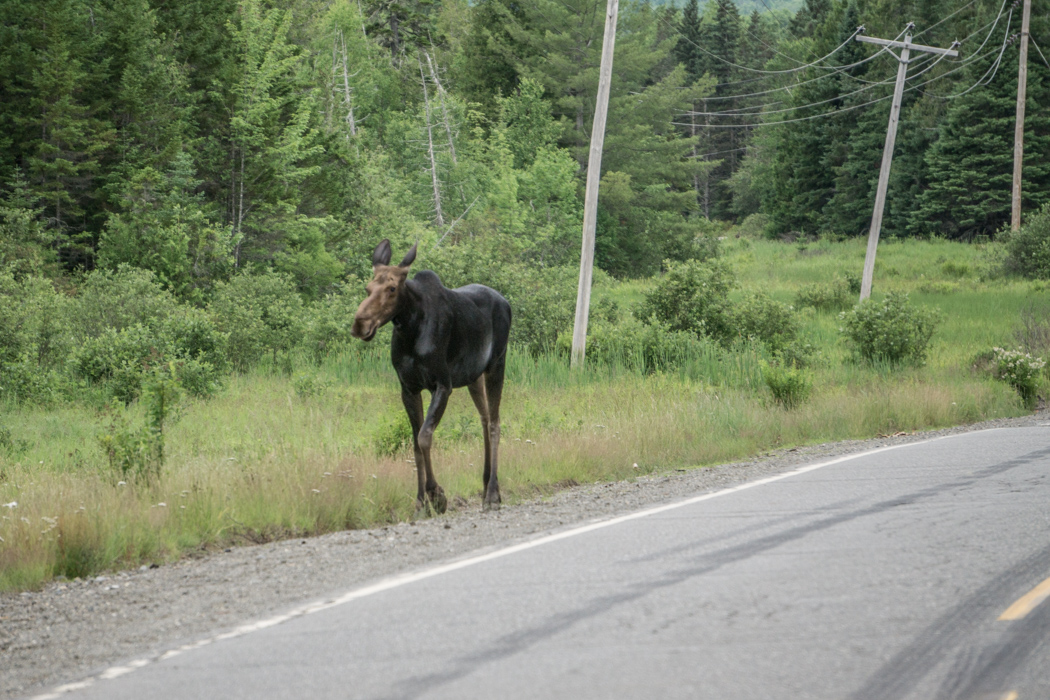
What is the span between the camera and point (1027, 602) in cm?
550

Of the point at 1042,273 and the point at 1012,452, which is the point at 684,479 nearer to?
the point at 1012,452

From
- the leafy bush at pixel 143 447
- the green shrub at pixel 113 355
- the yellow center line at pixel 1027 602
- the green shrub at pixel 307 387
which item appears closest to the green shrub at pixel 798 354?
the green shrub at pixel 307 387

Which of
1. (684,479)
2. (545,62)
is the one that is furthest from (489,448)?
(545,62)

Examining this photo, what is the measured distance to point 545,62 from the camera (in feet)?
176

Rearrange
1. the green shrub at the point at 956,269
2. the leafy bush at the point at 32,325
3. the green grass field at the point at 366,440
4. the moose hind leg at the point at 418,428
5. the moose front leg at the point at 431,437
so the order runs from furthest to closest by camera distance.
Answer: the green shrub at the point at 956,269 → the leafy bush at the point at 32,325 → the moose hind leg at the point at 418,428 → the moose front leg at the point at 431,437 → the green grass field at the point at 366,440

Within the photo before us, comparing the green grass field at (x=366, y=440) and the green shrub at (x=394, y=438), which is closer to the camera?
the green grass field at (x=366, y=440)

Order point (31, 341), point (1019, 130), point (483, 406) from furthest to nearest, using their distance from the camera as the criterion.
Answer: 1. point (1019, 130)
2. point (31, 341)
3. point (483, 406)

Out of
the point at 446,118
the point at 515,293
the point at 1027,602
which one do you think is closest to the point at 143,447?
the point at 1027,602

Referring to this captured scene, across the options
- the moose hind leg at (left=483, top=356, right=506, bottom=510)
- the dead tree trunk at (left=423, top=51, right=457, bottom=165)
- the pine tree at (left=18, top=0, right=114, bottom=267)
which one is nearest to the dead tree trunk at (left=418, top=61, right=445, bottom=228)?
the dead tree trunk at (left=423, top=51, right=457, bottom=165)

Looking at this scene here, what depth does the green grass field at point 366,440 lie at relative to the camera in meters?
8.04

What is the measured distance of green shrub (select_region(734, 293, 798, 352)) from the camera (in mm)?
25188

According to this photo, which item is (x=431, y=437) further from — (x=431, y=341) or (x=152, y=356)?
(x=152, y=356)

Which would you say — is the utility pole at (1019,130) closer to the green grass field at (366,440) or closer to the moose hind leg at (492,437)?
the green grass field at (366,440)

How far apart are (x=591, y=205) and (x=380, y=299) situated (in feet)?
47.9
